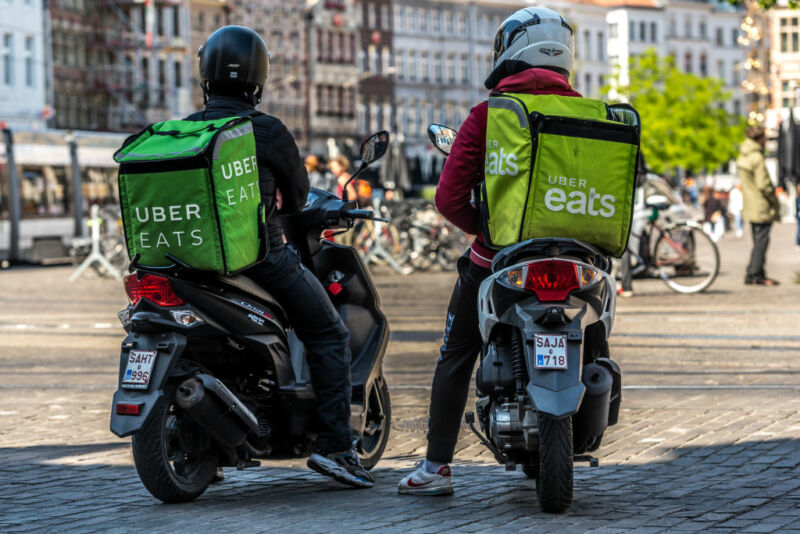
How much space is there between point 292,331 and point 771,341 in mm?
6970

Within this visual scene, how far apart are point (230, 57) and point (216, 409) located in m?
1.34

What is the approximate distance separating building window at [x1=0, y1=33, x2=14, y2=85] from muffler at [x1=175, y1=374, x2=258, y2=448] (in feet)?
209

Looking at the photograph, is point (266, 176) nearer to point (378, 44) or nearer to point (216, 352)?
point (216, 352)

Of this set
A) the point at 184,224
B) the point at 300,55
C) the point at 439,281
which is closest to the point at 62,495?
the point at 184,224

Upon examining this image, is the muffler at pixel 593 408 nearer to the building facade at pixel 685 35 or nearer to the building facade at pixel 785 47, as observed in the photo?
the building facade at pixel 785 47

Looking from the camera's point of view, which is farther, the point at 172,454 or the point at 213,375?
the point at 213,375

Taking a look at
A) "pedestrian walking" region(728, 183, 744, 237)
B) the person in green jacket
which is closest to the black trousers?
the person in green jacket

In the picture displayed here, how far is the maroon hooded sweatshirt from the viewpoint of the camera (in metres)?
5.85

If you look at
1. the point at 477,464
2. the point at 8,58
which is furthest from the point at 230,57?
the point at 8,58

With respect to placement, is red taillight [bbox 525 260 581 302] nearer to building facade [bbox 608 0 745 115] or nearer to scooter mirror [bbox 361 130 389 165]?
scooter mirror [bbox 361 130 389 165]

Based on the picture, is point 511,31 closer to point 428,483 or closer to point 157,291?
point 157,291

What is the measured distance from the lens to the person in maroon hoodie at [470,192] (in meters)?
5.88

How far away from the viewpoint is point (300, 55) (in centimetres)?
10238

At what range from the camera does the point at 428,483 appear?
622 centimetres
